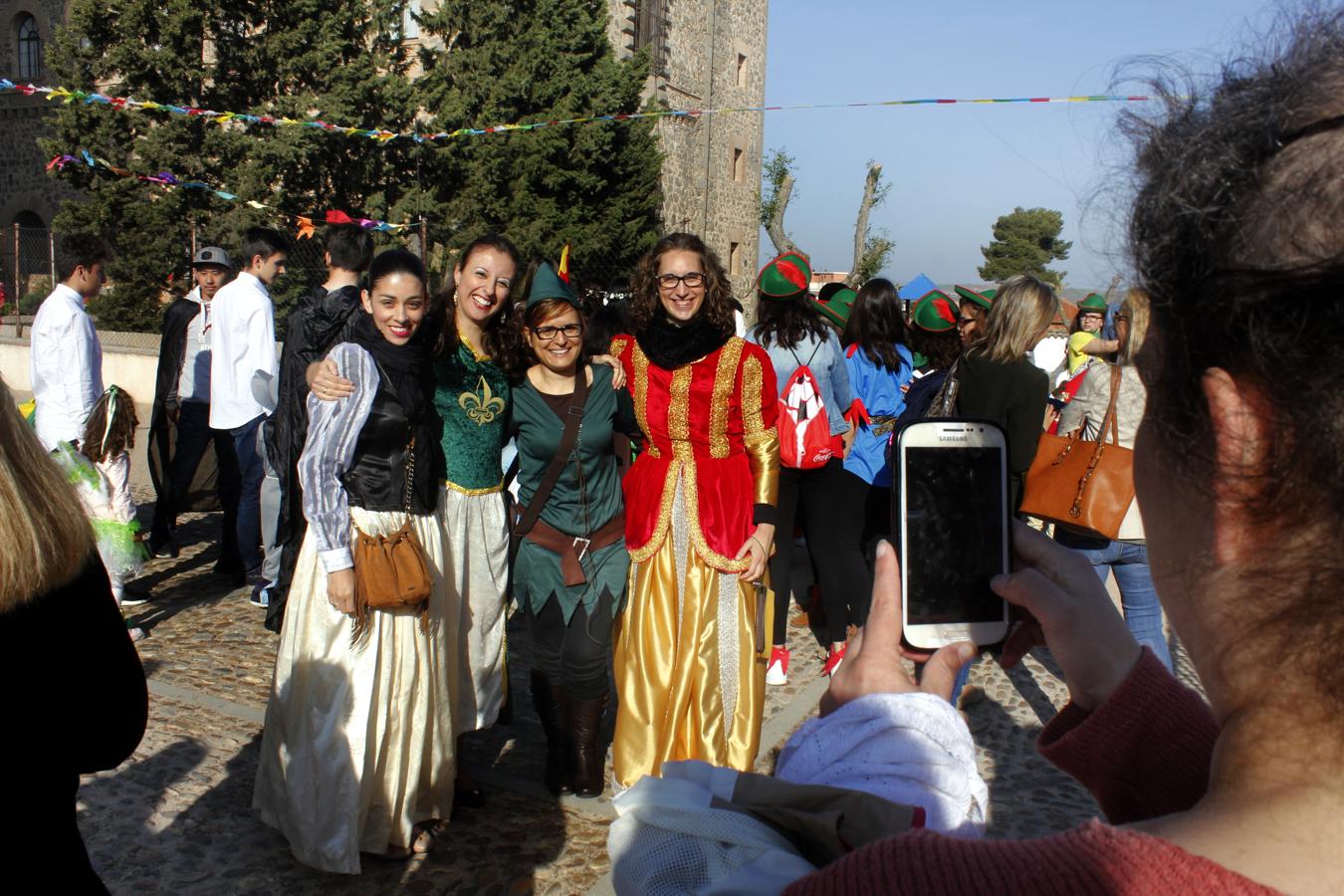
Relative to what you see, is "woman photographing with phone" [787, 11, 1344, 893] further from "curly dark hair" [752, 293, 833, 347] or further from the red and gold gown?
"curly dark hair" [752, 293, 833, 347]

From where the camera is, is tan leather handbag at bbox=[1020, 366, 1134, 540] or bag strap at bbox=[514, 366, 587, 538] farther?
tan leather handbag at bbox=[1020, 366, 1134, 540]

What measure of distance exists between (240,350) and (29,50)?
3149 cm

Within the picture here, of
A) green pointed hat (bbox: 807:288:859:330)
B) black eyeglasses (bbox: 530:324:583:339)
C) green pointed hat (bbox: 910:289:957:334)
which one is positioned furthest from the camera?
green pointed hat (bbox: 807:288:859:330)

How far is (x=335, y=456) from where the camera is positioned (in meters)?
3.29

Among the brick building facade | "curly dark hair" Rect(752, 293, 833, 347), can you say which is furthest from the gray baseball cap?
the brick building facade

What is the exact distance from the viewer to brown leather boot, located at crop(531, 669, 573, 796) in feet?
13.1

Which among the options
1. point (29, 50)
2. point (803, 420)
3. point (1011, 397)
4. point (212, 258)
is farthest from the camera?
point (29, 50)

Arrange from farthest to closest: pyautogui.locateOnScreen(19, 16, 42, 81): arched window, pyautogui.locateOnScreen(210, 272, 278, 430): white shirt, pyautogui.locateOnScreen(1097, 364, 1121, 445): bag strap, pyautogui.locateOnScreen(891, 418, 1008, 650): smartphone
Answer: pyautogui.locateOnScreen(19, 16, 42, 81): arched window
pyautogui.locateOnScreen(210, 272, 278, 430): white shirt
pyautogui.locateOnScreen(1097, 364, 1121, 445): bag strap
pyautogui.locateOnScreen(891, 418, 1008, 650): smartphone

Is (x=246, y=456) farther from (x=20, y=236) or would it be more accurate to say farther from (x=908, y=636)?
(x=20, y=236)

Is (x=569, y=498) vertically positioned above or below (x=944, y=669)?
below

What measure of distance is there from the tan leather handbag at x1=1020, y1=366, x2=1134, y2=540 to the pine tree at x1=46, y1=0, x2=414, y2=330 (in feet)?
69.2

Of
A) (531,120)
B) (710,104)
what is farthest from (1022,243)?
(531,120)

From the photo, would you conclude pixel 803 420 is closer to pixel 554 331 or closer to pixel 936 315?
pixel 936 315

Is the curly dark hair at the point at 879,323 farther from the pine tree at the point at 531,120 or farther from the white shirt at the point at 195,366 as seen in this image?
the pine tree at the point at 531,120
